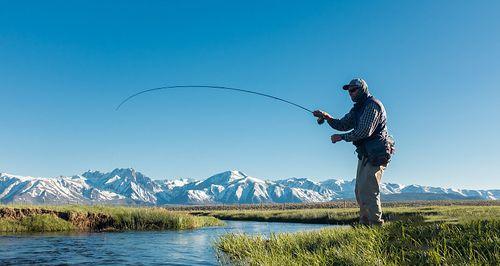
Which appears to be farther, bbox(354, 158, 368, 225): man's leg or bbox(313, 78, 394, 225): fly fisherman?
bbox(354, 158, 368, 225): man's leg

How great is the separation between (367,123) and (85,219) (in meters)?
19.4

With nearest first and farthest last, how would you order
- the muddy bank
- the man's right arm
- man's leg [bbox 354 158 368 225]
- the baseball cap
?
1. man's leg [bbox 354 158 368 225]
2. the baseball cap
3. the man's right arm
4. the muddy bank

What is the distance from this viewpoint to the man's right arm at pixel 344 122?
9516 millimetres

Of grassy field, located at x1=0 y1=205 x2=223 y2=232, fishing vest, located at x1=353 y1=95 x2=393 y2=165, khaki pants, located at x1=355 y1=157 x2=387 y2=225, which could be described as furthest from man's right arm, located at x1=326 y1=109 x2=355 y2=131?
grassy field, located at x1=0 y1=205 x2=223 y2=232

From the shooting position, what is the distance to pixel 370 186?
8633 mm

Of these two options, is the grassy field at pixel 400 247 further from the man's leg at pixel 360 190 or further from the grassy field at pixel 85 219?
the grassy field at pixel 85 219

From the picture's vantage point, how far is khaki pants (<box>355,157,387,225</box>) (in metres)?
8.62

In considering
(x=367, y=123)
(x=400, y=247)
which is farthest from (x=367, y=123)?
(x=400, y=247)

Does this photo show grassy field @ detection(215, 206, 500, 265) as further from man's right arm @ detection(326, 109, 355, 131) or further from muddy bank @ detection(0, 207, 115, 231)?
muddy bank @ detection(0, 207, 115, 231)

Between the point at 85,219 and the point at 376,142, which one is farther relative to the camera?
the point at 85,219

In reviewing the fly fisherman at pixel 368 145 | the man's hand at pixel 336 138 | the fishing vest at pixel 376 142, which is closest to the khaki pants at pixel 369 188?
the fly fisherman at pixel 368 145

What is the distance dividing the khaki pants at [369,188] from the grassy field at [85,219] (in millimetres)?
17289

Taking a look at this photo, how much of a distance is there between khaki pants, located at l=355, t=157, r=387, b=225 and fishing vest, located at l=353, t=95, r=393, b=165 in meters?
0.18

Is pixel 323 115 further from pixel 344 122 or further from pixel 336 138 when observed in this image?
pixel 336 138
